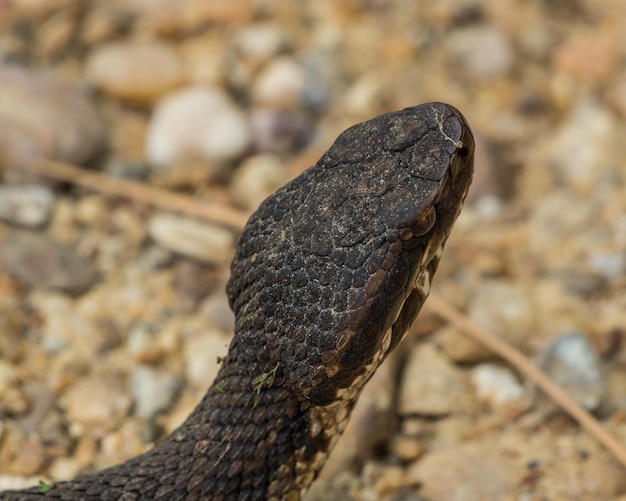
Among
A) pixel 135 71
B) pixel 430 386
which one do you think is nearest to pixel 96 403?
pixel 430 386

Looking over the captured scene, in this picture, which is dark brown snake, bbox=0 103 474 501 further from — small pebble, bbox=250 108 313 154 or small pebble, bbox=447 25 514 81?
small pebble, bbox=447 25 514 81

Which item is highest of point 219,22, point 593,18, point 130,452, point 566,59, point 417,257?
point 219,22

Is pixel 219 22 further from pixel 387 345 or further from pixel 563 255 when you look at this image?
pixel 387 345

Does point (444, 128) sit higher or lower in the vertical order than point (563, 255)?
lower

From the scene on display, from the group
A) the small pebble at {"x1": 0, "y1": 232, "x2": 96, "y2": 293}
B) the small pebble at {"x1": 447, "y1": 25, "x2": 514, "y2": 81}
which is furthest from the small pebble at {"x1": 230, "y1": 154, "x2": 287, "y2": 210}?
the small pebble at {"x1": 447, "y1": 25, "x2": 514, "y2": 81}

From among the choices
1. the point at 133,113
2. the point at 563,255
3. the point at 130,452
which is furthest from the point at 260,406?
the point at 133,113

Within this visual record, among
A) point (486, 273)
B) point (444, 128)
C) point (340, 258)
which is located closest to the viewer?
point (340, 258)

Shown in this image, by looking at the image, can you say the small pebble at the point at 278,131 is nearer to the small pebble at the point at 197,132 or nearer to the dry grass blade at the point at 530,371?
the small pebble at the point at 197,132
